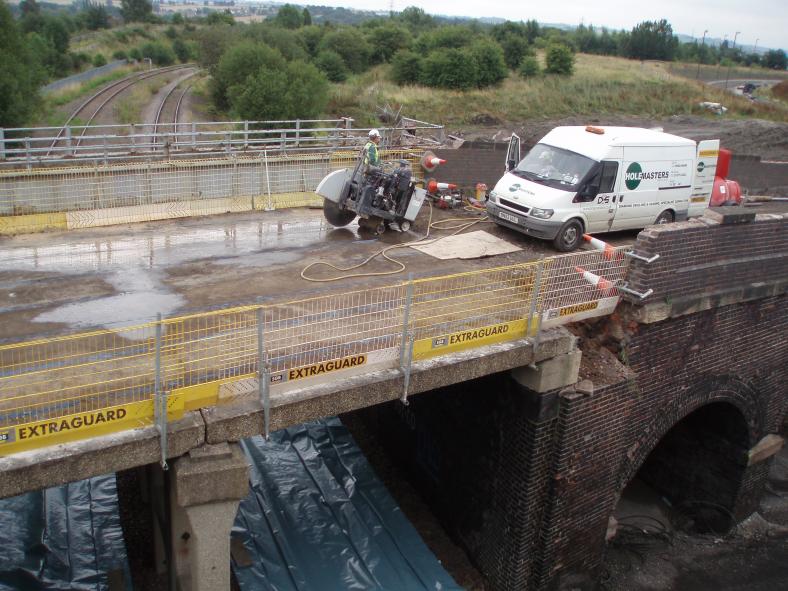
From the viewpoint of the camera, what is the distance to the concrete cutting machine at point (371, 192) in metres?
13.6

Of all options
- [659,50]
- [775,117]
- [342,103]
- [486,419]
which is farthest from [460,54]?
[659,50]

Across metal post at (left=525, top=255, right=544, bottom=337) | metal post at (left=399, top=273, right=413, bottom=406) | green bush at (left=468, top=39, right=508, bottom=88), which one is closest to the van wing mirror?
metal post at (left=525, top=255, right=544, bottom=337)

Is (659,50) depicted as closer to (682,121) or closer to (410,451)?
(682,121)

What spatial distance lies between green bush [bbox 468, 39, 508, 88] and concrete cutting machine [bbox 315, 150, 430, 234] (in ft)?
129

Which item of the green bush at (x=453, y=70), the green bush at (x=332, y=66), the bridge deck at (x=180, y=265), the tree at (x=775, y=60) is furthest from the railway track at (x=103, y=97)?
the tree at (x=775, y=60)

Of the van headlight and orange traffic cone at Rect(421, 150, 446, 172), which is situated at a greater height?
orange traffic cone at Rect(421, 150, 446, 172)

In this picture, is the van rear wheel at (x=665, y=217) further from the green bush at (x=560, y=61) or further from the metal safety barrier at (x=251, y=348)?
the green bush at (x=560, y=61)

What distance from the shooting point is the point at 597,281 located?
1020cm

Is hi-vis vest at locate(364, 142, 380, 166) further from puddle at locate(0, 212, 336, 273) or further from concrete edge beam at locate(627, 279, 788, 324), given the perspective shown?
concrete edge beam at locate(627, 279, 788, 324)

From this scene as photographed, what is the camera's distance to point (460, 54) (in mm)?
50156

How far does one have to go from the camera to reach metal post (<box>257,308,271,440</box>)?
7438 millimetres

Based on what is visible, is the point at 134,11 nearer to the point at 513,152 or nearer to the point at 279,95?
the point at 279,95

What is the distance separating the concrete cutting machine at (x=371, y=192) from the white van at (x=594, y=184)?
5.81ft

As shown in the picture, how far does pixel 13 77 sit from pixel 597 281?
26370mm
